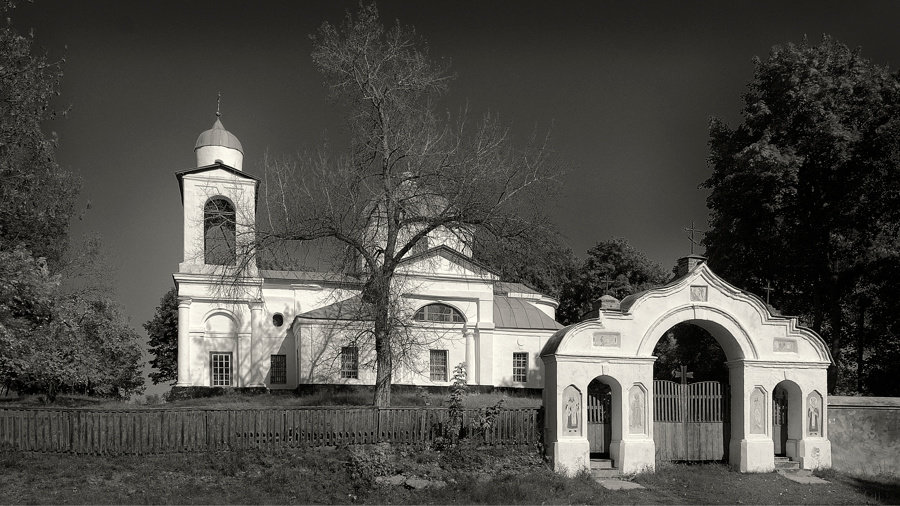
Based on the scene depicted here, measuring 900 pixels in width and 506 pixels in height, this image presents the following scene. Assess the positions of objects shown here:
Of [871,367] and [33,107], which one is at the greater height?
[33,107]

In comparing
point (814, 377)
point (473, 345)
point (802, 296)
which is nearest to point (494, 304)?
point (473, 345)

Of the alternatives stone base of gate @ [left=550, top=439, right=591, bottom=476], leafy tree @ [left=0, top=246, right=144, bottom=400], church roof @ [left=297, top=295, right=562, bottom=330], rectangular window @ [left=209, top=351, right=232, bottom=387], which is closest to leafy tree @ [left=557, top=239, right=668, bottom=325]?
church roof @ [left=297, top=295, right=562, bottom=330]

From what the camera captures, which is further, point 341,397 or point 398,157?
point 341,397

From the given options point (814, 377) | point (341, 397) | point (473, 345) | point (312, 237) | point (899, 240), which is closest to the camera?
point (814, 377)

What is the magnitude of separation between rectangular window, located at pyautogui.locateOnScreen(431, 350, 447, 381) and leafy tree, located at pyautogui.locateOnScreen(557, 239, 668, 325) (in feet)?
57.3

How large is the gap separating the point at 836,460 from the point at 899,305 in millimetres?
10969

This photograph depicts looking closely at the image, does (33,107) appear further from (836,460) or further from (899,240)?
(899,240)

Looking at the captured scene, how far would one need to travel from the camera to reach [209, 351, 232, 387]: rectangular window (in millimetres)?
35875

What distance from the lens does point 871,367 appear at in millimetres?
33906

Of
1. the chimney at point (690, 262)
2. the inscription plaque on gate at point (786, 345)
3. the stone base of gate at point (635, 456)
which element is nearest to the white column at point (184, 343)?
the stone base of gate at point (635, 456)

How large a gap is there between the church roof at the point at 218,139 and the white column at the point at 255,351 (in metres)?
7.54

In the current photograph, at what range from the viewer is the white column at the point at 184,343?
1371 inches

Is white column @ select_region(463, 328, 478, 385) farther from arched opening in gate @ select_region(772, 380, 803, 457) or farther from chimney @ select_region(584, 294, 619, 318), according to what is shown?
arched opening in gate @ select_region(772, 380, 803, 457)

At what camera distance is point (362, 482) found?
53.4 ft
